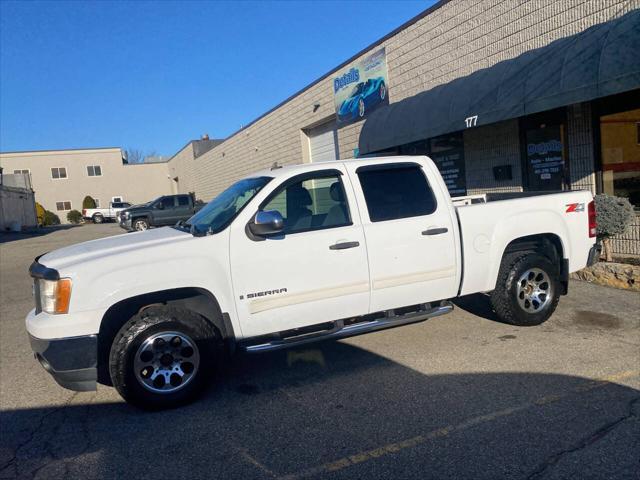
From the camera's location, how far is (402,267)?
5117 millimetres

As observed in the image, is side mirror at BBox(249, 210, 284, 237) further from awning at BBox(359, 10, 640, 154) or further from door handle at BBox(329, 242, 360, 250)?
awning at BBox(359, 10, 640, 154)

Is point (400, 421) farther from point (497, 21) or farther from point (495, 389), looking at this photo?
point (497, 21)

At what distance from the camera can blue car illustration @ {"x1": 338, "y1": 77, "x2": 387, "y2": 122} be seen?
1473 cm

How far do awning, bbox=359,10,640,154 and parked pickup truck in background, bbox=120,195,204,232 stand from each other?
1622cm

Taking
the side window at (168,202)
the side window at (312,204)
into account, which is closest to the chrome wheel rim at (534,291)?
the side window at (312,204)

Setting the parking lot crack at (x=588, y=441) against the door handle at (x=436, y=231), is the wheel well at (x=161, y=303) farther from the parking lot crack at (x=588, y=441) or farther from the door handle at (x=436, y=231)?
the parking lot crack at (x=588, y=441)

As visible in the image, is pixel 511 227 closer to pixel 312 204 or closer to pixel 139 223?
pixel 312 204

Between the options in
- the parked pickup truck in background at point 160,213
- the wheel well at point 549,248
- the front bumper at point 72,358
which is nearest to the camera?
the front bumper at point 72,358

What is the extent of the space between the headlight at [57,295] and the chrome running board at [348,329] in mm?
1484

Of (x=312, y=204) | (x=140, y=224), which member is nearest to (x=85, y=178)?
(x=140, y=224)

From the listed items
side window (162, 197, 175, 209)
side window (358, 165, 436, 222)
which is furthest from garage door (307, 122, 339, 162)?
side window (358, 165, 436, 222)

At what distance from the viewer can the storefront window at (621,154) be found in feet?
27.6

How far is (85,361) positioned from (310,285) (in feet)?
6.37

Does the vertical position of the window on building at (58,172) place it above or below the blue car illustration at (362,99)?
above
